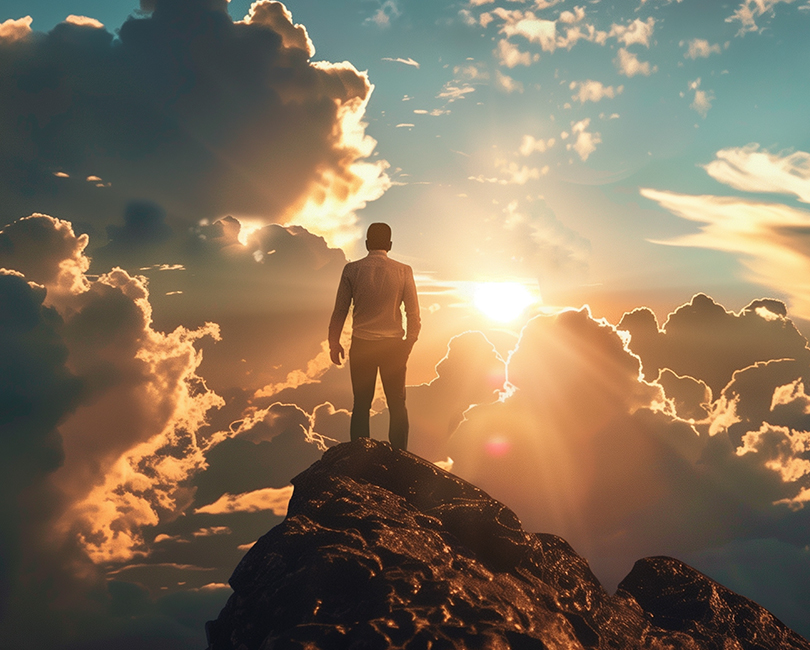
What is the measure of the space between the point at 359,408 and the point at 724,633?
6.19 m

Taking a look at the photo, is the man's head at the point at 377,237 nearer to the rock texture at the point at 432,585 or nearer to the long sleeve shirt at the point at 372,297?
the long sleeve shirt at the point at 372,297

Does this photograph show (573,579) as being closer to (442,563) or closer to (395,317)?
(442,563)

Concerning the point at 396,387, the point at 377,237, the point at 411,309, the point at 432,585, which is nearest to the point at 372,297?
the point at 411,309

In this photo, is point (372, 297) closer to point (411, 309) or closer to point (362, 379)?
point (411, 309)

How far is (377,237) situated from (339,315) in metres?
1.56

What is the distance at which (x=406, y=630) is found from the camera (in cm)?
497

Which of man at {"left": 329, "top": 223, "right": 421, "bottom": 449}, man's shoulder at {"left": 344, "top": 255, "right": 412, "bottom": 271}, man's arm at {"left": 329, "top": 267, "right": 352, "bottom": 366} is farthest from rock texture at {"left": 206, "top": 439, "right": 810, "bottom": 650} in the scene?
man's shoulder at {"left": 344, "top": 255, "right": 412, "bottom": 271}

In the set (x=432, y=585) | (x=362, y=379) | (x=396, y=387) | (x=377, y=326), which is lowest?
(x=432, y=585)

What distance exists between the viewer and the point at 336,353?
10.5 m

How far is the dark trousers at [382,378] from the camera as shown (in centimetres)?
1033

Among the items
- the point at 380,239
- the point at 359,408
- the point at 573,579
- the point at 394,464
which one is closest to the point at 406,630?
the point at 573,579

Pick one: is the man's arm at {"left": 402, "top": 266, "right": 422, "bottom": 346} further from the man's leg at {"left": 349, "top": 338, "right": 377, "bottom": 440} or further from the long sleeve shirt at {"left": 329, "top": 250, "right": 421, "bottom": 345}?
the man's leg at {"left": 349, "top": 338, "right": 377, "bottom": 440}

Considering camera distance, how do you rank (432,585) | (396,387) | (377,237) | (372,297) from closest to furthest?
(432,585) < (372,297) < (377,237) < (396,387)

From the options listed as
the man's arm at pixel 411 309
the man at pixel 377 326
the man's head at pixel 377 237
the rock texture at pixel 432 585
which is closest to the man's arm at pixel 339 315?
the man at pixel 377 326
